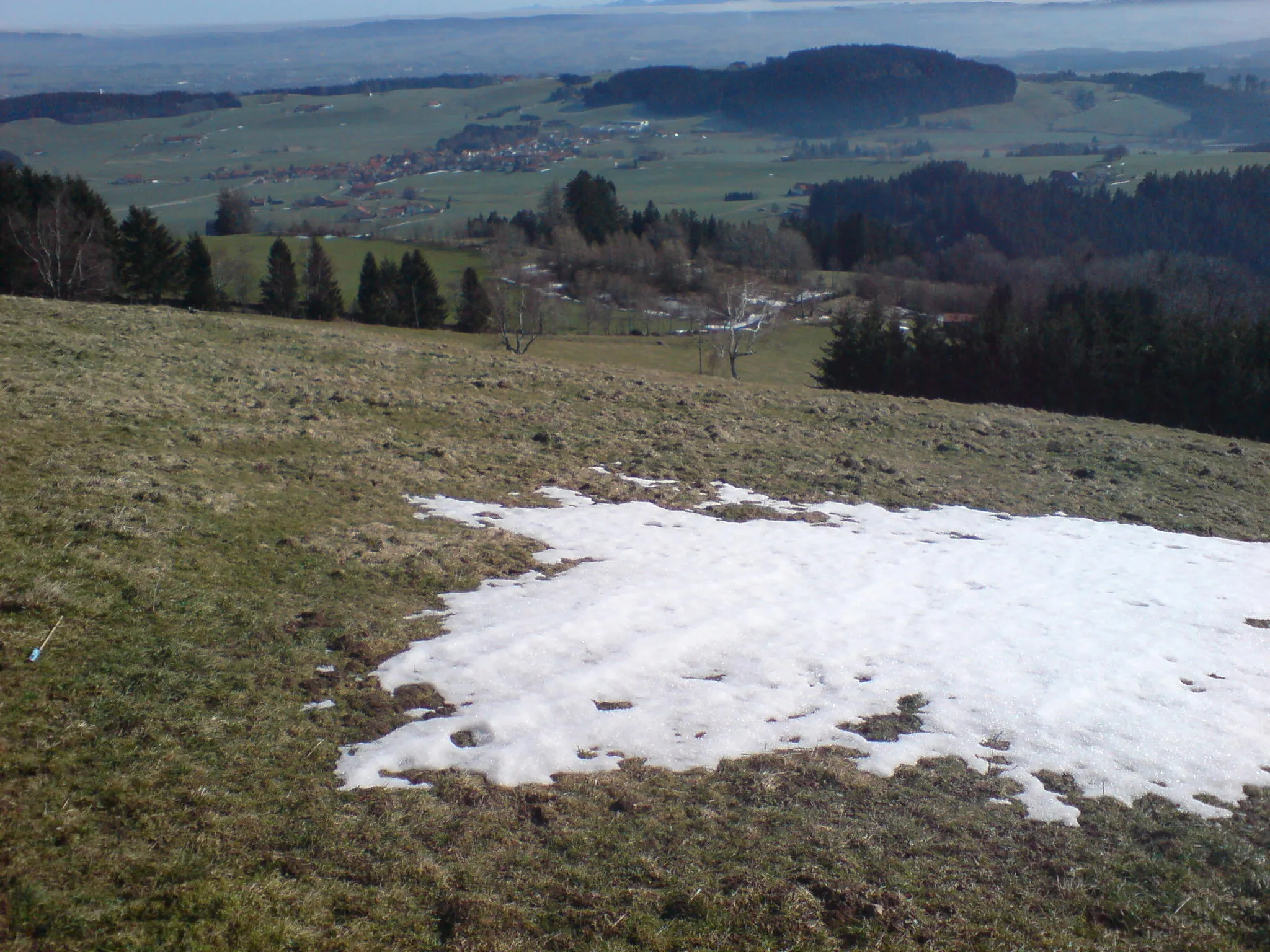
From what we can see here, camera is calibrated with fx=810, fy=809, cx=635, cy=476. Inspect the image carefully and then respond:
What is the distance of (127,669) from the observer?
23.6ft

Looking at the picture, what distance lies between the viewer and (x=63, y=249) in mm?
42531

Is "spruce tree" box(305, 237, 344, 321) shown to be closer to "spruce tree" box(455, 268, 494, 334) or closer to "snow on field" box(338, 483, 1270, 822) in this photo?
"spruce tree" box(455, 268, 494, 334)

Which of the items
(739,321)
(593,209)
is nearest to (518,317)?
(739,321)

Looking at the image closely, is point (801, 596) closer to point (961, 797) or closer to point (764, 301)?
point (961, 797)

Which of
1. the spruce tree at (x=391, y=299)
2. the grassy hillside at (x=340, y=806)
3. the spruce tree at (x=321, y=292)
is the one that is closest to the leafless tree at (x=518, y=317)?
A: the spruce tree at (x=391, y=299)

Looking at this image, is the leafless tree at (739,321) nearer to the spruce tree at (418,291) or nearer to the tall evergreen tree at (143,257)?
the spruce tree at (418,291)

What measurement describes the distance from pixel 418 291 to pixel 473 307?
4466mm

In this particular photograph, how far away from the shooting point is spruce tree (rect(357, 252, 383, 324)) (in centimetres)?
6388

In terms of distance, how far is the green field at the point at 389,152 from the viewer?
359 ft

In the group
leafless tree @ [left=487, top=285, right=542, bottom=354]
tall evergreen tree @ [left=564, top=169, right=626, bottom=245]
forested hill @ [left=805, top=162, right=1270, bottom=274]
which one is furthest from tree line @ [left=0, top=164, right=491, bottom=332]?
forested hill @ [left=805, top=162, right=1270, bottom=274]

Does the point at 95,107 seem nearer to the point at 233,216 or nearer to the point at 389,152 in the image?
the point at 389,152

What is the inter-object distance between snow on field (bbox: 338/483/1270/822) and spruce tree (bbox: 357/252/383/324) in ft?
178

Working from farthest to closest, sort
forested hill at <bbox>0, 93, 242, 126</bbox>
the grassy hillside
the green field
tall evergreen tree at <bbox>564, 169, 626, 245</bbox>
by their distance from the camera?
1. forested hill at <bbox>0, 93, 242, 126</bbox>
2. the green field
3. tall evergreen tree at <bbox>564, 169, 626, 245</bbox>
4. the grassy hillside

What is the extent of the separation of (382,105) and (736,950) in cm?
21279
